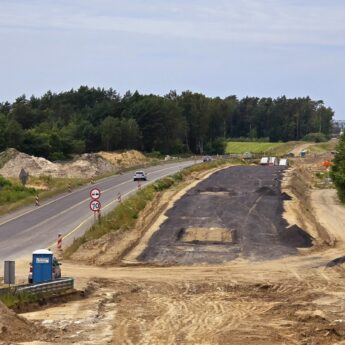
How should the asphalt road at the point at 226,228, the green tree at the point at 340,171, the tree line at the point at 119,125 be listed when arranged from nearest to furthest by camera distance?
the green tree at the point at 340,171, the asphalt road at the point at 226,228, the tree line at the point at 119,125

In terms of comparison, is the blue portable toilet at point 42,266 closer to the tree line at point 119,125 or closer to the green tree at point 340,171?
the green tree at point 340,171

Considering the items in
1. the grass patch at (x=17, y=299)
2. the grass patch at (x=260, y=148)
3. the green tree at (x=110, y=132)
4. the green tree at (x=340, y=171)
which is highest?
the green tree at (x=110, y=132)

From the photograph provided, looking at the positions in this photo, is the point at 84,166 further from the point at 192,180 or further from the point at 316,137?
the point at 316,137

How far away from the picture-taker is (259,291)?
2806 cm

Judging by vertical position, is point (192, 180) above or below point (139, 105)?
below

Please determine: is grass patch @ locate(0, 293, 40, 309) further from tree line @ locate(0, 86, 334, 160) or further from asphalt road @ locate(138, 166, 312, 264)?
tree line @ locate(0, 86, 334, 160)

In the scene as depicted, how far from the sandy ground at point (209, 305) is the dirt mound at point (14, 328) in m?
0.63

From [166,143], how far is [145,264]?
113685 mm

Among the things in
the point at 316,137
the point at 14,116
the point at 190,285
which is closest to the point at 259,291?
the point at 190,285

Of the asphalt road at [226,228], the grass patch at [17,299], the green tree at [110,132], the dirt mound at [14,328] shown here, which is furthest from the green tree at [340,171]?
the green tree at [110,132]

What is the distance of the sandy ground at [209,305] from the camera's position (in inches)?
787

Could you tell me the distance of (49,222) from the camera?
46938mm

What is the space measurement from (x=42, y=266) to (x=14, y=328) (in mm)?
6933

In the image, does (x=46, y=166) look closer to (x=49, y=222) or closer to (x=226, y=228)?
(x=49, y=222)
